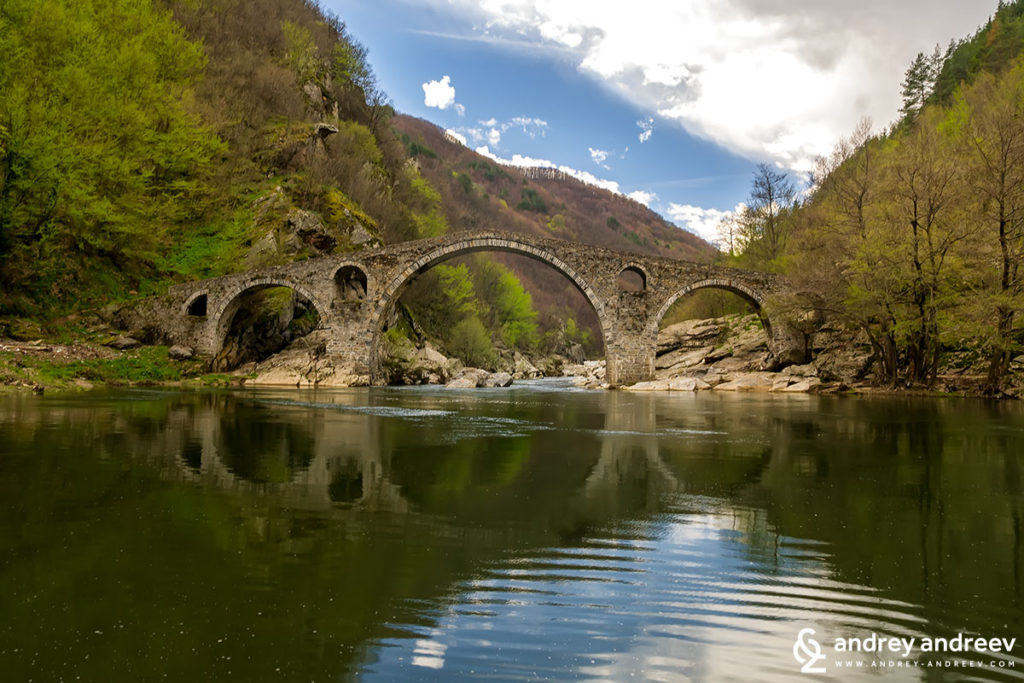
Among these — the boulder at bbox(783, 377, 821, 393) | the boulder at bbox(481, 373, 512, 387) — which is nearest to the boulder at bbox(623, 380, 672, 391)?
the boulder at bbox(783, 377, 821, 393)

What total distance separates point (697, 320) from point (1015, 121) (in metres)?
21.9

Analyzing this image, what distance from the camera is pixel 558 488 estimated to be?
22.8ft

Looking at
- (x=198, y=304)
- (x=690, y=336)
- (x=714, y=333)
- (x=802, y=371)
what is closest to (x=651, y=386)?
(x=802, y=371)

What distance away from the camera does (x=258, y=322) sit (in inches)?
1377

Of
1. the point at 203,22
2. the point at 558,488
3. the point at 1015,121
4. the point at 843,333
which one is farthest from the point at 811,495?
the point at 203,22

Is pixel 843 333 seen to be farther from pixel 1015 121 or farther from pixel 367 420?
pixel 367 420

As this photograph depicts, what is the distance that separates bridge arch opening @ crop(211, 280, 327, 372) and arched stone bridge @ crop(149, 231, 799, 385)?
0.12 meters

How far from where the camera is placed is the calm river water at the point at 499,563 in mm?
2914

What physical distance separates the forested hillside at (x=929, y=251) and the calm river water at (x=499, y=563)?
16.0 metres

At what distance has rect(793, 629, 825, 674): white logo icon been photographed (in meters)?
2.92

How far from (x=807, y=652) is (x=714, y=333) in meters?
39.8

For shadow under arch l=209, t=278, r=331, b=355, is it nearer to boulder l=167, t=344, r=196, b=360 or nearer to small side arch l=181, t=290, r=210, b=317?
small side arch l=181, t=290, r=210, b=317

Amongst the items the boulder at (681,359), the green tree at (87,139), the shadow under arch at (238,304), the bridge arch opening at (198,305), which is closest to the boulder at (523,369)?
the boulder at (681,359)

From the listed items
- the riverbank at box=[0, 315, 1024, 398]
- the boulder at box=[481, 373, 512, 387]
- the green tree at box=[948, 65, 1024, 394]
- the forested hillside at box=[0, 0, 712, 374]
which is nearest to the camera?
the green tree at box=[948, 65, 1024, 394]
